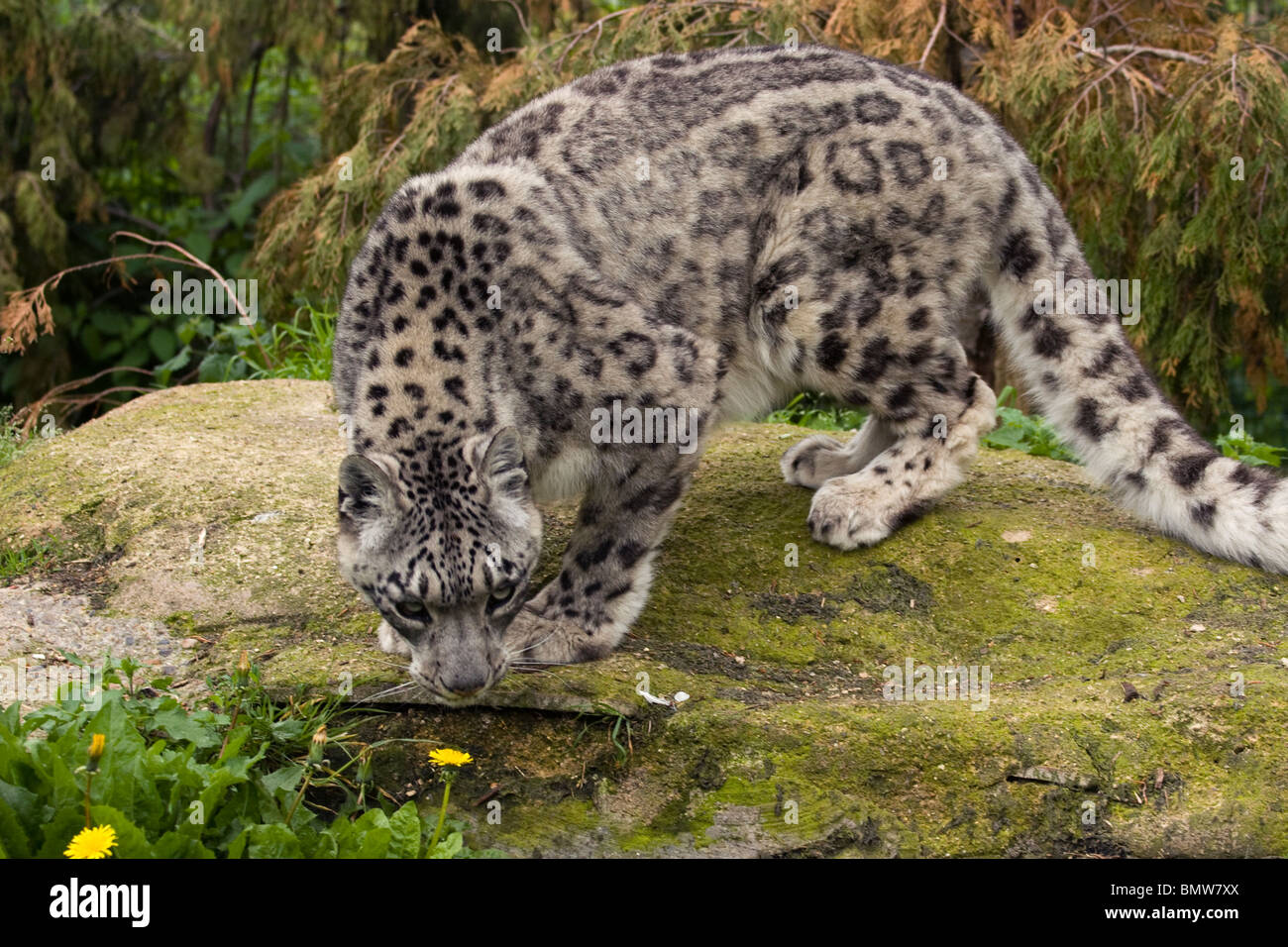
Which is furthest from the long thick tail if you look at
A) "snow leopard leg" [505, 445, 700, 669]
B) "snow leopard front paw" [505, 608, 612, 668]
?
"snow leopard front paw" [505, 608, 612, 668]

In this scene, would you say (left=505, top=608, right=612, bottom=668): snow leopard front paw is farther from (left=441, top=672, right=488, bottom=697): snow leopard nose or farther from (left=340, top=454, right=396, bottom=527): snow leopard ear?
(left=340, top=454, right=396, bottom=527): snow leopard ear

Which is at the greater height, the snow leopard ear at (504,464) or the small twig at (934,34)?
the small twig at (934,34)

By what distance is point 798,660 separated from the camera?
4.98 m

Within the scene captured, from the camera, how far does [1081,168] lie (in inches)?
280

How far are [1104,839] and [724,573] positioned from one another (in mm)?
1944

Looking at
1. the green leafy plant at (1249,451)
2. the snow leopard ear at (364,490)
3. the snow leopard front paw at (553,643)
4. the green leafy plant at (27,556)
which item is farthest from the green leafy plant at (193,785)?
the green leafy plant at (1249,451)

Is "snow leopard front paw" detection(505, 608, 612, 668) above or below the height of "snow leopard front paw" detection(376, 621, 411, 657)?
below

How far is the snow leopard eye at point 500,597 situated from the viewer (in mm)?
4281

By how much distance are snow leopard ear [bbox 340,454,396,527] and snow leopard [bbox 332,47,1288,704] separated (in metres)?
0.01

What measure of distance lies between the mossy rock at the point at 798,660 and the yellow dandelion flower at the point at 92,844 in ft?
3.32

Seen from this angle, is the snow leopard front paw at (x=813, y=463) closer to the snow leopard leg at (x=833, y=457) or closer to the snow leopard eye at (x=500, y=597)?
the snow leopard leg at (x=833, y=457)

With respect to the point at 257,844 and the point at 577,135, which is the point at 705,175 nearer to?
the point at 577,135

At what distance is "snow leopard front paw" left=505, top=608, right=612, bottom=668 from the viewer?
189 inches
